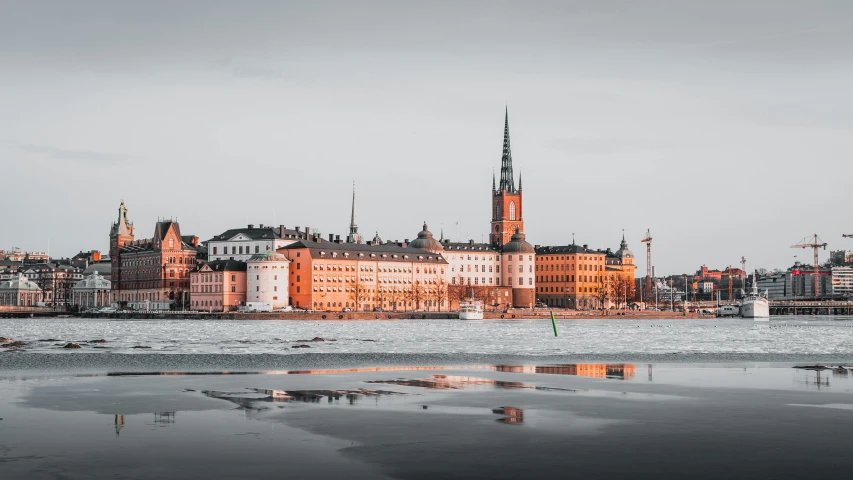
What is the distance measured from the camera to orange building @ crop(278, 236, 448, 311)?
6452 inches

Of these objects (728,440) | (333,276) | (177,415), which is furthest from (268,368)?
(333,276)

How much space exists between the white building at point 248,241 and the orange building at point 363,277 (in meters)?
5.97

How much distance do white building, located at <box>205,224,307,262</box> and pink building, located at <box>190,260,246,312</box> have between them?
7.85 metres

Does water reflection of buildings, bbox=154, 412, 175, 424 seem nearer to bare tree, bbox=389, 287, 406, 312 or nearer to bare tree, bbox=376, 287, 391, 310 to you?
bare tree, bbox=376, 287, 391, 310

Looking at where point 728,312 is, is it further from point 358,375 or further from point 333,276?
point 358,375

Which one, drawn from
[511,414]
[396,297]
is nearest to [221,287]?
[396,297]

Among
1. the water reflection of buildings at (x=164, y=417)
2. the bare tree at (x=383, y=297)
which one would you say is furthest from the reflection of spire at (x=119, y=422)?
the bare tree at (x=383, y=297)

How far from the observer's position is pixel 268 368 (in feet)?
116

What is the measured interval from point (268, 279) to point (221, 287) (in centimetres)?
965

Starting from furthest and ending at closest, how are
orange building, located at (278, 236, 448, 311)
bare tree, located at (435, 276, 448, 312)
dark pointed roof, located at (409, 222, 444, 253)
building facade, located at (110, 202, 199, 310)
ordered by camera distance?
dark pointed roof, located at (409, 222, 444, 253) → bare tree, located at (435, 276, 448, 312) → building facade, located at (110, 202, 199, 310) → orange building, located at (278, 236, 448, 311)

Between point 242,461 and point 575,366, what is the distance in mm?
22393

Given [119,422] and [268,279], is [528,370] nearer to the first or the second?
[119,422]

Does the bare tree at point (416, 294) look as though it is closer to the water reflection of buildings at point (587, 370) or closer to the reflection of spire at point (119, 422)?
the water reflection of buildings at point (587, 370)

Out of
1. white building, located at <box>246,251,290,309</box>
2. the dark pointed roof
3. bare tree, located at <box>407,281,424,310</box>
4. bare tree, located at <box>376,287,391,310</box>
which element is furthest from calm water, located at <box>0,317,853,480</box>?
the dark pointed roof
